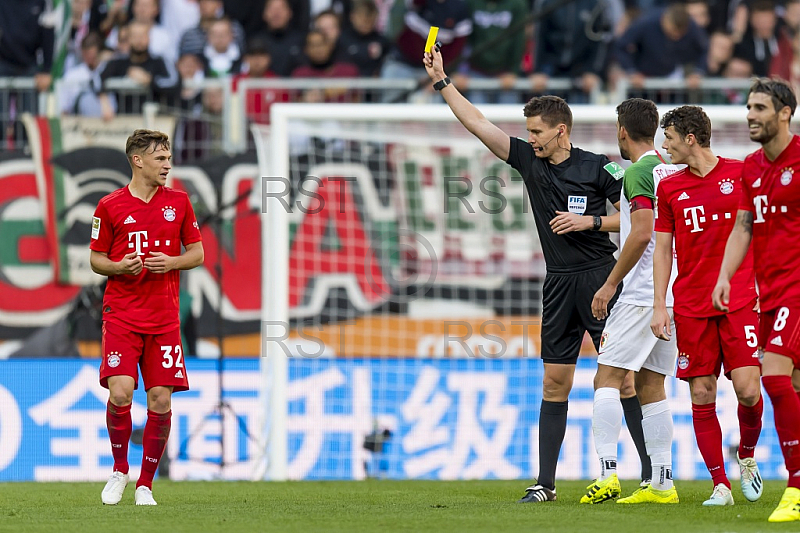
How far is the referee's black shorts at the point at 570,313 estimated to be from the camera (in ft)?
23.2

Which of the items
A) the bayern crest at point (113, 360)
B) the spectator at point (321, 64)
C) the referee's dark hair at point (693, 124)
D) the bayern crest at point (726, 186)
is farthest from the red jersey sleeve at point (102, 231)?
the spectator at point (321, 64)

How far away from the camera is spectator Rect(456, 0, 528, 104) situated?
13.1 metres

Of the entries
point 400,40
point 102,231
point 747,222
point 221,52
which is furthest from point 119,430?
point 400,40

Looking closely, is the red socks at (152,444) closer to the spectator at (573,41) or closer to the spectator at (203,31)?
the spectator at (203,31)

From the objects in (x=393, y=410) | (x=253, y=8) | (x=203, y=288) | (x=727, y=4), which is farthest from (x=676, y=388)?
(x=253, y=8)

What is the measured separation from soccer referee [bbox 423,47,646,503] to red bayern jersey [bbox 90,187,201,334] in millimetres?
1878

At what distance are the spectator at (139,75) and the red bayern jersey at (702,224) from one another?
22.2ft

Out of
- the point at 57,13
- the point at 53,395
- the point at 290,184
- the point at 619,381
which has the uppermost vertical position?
the point at 57,13

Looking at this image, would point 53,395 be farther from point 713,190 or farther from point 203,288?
point 713,190

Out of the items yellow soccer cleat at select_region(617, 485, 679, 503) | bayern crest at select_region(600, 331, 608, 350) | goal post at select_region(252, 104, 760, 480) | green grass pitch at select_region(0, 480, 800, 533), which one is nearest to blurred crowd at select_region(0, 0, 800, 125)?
goal post at select_region(252, 104, 760, 480)

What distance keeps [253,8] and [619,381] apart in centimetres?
817

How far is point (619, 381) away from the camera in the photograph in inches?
275

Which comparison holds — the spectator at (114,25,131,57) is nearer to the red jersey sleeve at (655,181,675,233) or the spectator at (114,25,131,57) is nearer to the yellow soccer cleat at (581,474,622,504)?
the red jersey sleeve at (655,181,675,233)

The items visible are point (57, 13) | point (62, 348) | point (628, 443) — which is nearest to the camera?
point (628, 443)
